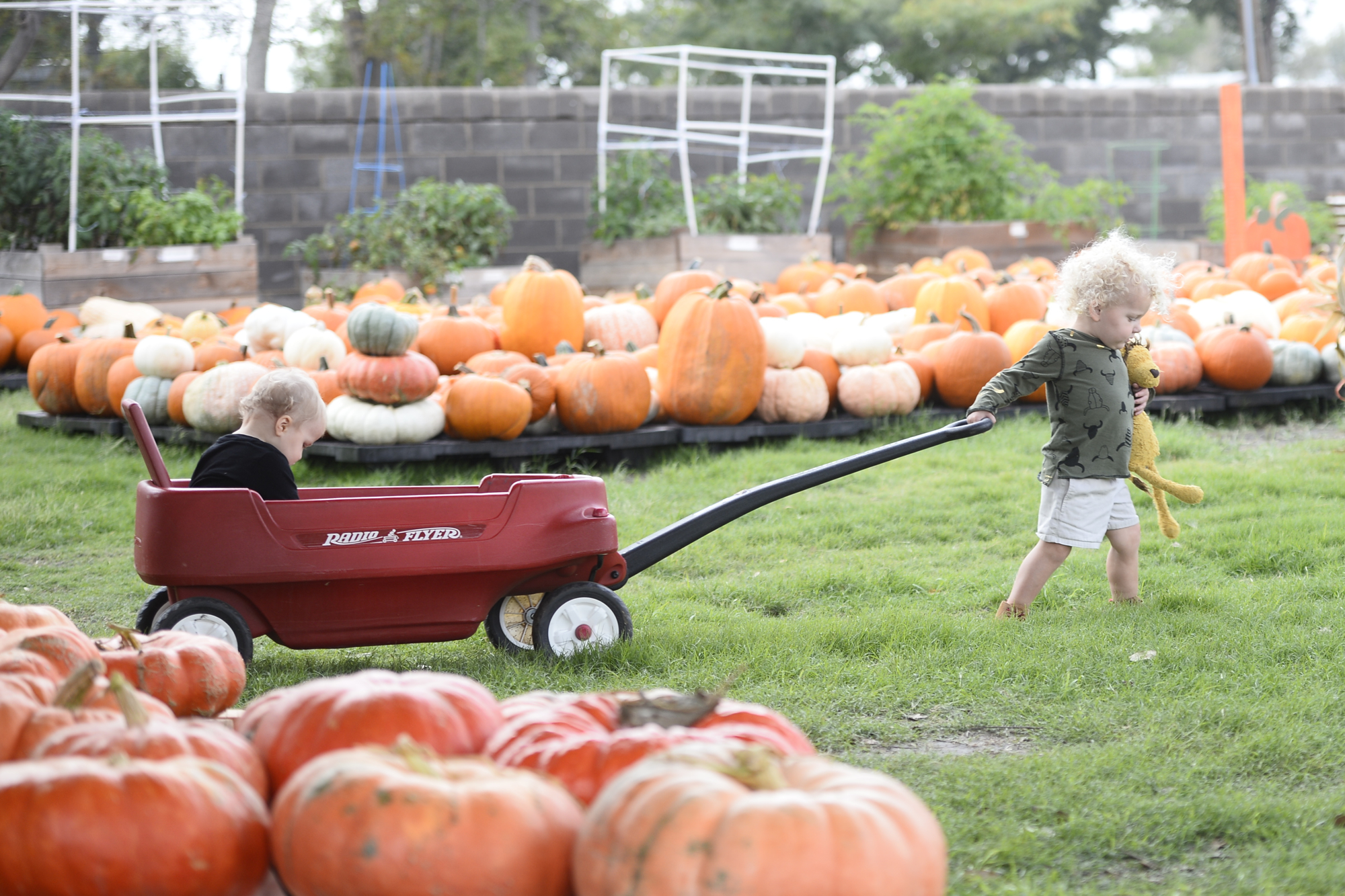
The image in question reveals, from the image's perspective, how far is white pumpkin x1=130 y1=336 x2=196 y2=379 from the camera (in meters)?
6.78

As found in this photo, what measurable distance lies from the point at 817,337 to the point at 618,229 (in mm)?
4396

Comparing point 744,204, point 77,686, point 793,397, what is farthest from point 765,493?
point 744,204

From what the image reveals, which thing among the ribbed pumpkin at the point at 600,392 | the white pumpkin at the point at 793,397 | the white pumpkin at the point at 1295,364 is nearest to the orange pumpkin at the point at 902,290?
the white pumpkin at the point at 793,397

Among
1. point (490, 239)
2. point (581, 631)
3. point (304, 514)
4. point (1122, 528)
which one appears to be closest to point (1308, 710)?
point (1122, 528)

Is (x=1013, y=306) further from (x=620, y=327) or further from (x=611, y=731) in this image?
(x=611, y=731)

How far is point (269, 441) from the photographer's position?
3.78 meters

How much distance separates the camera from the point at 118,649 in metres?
2.42

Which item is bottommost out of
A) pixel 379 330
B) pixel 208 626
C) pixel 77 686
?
pixel 208 626

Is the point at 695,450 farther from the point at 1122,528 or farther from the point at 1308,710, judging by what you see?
the point at 1308,710

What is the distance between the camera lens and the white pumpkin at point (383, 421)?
19.9ft

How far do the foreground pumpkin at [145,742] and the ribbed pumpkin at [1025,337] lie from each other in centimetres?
601

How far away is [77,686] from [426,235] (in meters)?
9.26

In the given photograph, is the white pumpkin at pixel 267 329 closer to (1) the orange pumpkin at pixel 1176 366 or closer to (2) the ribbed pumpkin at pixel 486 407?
(2) the ribbed pumpkin at pixel 486 407

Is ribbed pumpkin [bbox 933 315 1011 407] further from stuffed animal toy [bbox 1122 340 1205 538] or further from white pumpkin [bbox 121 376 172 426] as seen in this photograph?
white pumpkin [bbox 121 376 172 426]
